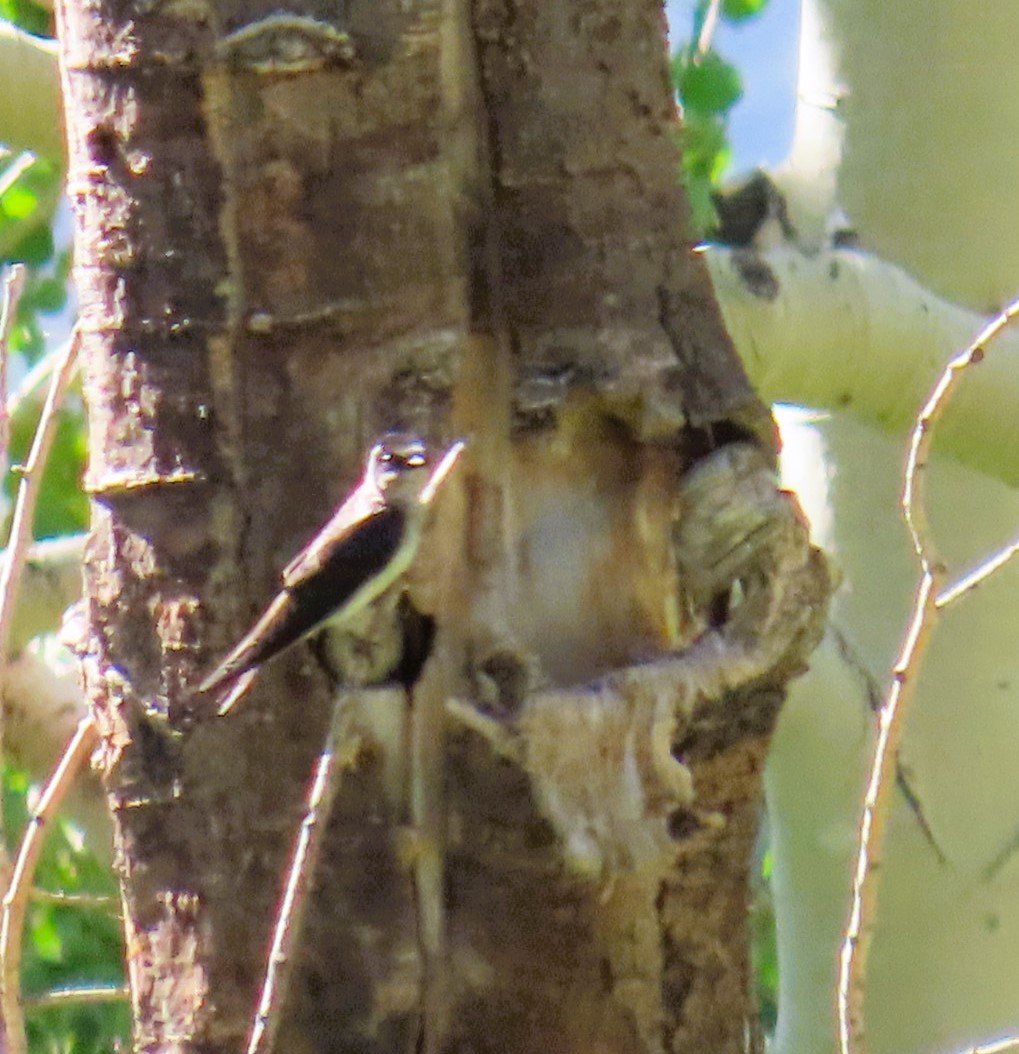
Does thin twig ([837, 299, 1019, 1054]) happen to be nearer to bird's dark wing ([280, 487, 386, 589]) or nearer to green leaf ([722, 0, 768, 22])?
bird's dark wing ([280, 487, 386, 589])

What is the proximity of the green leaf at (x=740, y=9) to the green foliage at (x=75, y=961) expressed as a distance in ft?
6.38

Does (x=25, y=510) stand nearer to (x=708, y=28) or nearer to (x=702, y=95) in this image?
(x=702, y=95)

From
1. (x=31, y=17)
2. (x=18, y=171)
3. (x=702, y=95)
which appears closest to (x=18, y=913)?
(x=702, y=95)

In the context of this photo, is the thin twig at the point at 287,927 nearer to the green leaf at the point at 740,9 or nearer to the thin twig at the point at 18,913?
the thin twig at the point at 18,913

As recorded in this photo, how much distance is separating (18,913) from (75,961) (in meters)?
2.35

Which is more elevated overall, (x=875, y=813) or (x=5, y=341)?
(x=5, y=341)

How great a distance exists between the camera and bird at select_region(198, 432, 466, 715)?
1405 millimetres

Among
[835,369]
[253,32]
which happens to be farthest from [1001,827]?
[253,32]

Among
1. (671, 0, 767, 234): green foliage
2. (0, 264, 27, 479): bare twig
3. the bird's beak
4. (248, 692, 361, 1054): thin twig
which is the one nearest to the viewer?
(248, 692, 361, 1054): thin twig

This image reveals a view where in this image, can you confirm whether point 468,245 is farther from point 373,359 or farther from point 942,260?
point 942,260

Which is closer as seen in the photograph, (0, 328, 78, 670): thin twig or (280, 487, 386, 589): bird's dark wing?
(0, 328, 78, 670): thin twig

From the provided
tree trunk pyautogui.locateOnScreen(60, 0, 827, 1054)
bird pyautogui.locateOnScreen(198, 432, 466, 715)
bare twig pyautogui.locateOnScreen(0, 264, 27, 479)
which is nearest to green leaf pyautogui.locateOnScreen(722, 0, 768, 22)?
tree trunk pyautogui.locateOnScreen(60, 0, 827, 1054)

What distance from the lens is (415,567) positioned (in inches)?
58.5

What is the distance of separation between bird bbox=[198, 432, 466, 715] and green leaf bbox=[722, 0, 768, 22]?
2045 millimetres
